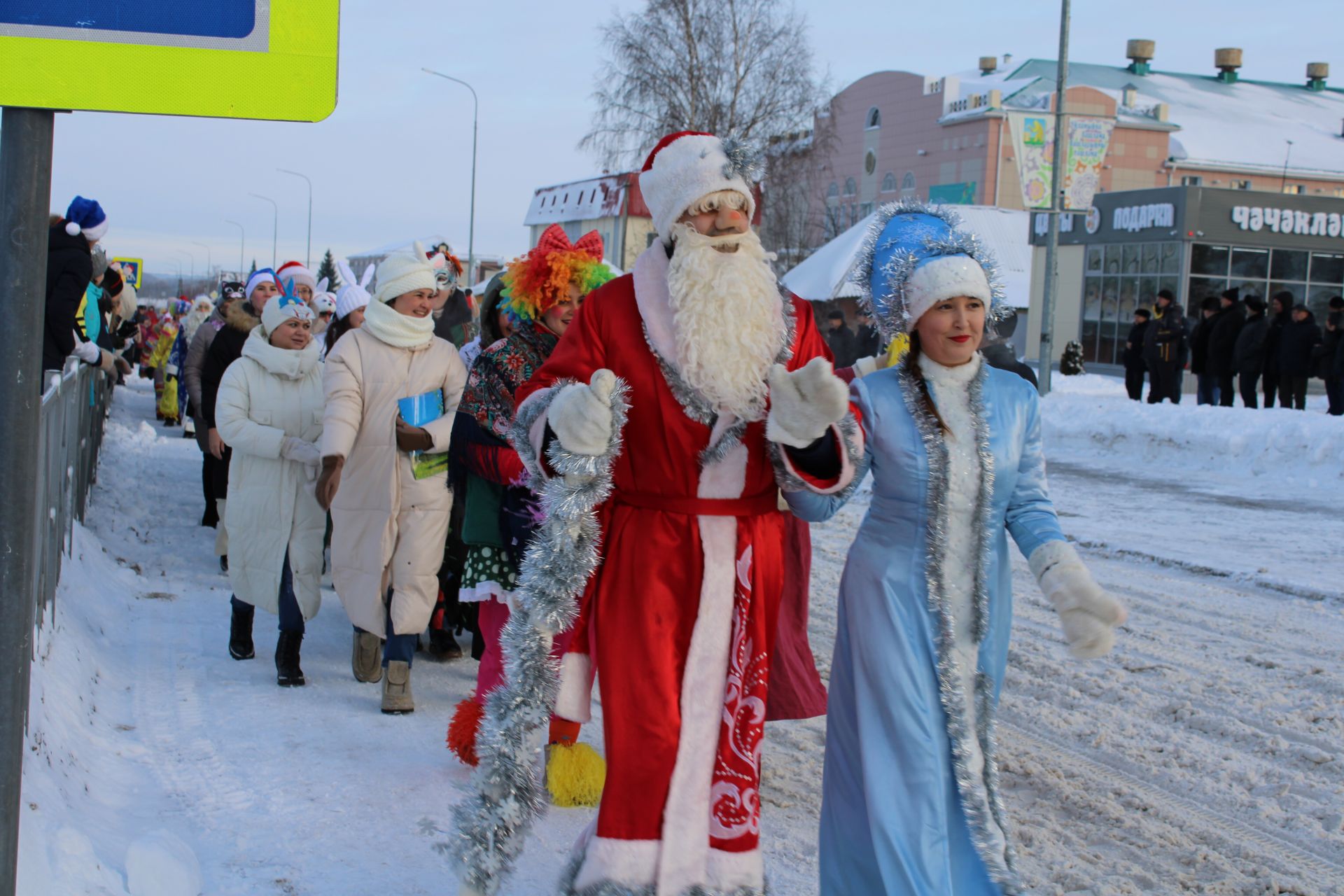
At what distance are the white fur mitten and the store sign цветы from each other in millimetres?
30676

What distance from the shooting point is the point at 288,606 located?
6059 millimetres

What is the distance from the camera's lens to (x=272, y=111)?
86.1 inches

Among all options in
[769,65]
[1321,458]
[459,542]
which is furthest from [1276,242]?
[459,542]

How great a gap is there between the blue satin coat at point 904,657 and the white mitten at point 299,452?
359cm

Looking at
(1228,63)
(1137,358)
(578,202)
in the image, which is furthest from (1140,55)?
(1137,358)

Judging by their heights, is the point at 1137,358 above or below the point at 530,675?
above

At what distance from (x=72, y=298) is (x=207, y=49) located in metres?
5.42

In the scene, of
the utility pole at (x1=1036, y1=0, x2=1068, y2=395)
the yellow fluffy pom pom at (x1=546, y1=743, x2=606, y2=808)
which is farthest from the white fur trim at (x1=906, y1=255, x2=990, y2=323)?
the utility pole at (x1=1036, y1=0, x2=1068, y2=395)

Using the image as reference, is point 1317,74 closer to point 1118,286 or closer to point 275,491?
point 1118,286

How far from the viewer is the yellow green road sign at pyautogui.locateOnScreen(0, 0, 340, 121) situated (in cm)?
208

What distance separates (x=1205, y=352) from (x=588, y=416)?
17070mm

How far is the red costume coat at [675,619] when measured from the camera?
10.2 ft

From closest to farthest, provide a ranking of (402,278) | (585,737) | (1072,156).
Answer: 1. (585,737)
2. (402,278)
3. (1072,156)

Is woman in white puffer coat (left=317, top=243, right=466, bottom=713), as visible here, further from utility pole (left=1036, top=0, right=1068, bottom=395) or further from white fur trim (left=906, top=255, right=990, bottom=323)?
utility pole (left=1036, top=0, right=1068, bottom=395)
